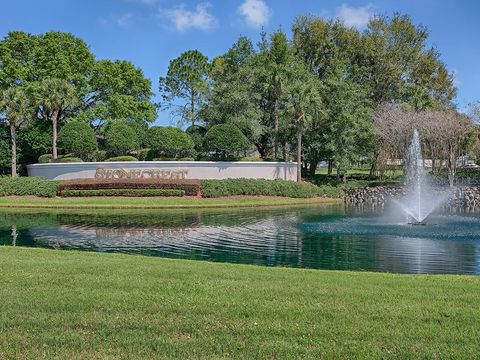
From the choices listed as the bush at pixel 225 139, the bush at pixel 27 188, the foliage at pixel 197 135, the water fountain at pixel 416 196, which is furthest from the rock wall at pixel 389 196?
the bush at pixel 27 188

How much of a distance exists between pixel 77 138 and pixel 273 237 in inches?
1156

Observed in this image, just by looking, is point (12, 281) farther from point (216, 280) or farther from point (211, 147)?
point (211, 147)

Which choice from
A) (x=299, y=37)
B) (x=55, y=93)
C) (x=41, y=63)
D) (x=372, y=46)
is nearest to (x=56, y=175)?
(x=55, y=93)

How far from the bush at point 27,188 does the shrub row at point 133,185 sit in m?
0.82

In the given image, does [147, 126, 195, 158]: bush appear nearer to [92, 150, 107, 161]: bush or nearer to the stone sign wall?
the stone sign wall

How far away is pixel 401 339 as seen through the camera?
5824 mm

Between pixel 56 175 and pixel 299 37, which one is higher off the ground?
pixel 299 37

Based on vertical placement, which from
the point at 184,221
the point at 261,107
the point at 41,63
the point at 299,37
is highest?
the point at 299,37

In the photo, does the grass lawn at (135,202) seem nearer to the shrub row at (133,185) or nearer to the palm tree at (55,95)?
the shrub row at (133,185)

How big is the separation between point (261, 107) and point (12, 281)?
4429cm

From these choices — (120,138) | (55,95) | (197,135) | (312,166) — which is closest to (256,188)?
(197,135)

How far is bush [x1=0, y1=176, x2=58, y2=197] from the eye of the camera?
3872 centimetres

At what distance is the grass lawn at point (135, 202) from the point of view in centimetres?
3469

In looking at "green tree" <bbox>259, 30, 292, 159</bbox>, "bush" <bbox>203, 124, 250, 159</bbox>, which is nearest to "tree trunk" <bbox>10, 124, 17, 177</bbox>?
"bush" <bbox>203, 124, 250, 159</bbox>
